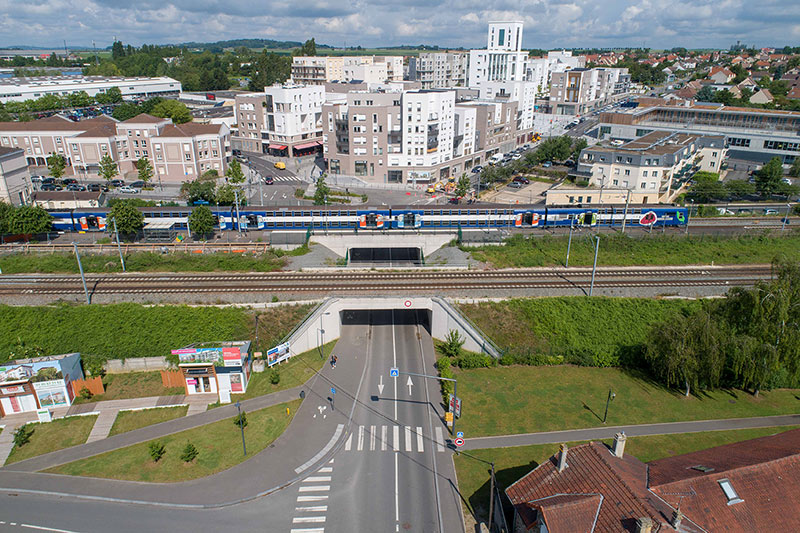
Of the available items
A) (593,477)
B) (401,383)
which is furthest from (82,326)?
(593,477)

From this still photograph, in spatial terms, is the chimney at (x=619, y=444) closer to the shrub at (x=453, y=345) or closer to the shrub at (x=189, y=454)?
the shrub at (x=453, y=345)

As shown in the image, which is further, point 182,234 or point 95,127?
point 95,127

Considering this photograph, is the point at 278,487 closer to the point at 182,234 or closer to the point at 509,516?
the point at 509,516

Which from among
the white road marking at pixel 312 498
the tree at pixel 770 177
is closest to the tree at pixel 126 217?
the white road marking at pixel 312 498

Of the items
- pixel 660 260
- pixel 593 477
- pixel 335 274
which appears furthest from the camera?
pixel 660 260

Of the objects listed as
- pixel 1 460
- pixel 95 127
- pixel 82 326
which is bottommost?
pixel 1 460

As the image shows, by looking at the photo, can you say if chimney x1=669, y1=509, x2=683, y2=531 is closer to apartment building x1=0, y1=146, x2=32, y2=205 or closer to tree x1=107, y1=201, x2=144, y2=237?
tree x1=107, y1=201, x2=144, y2=237

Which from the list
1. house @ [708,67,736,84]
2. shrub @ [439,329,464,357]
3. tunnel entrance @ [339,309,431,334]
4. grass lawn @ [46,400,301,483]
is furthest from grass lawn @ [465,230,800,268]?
house @ [708,67,736,84]
